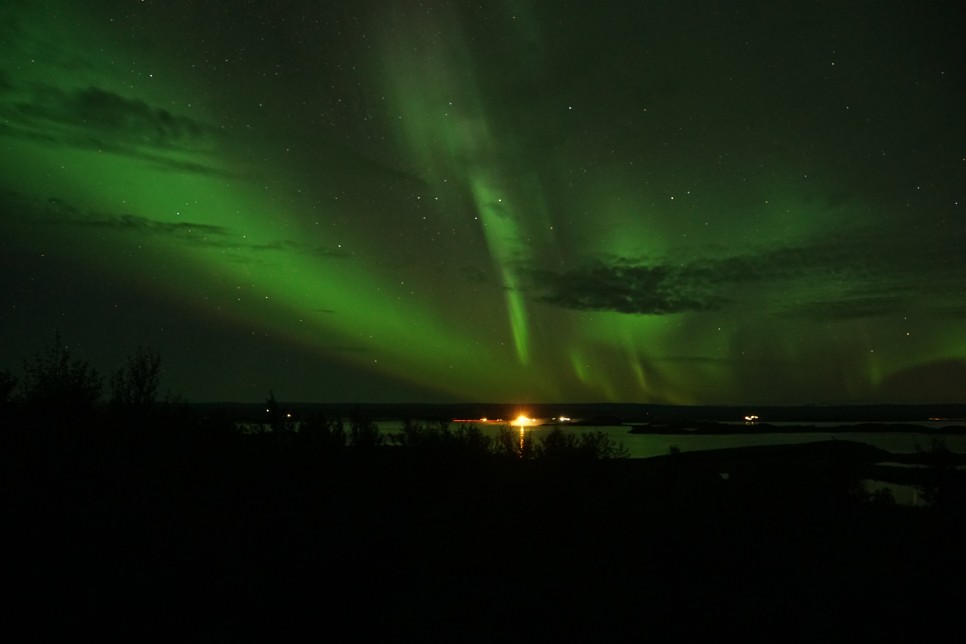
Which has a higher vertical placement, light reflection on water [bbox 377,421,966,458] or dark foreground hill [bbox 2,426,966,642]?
light reflection on water [bbox 377,421,966,458]

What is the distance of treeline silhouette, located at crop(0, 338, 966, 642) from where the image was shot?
307 inches

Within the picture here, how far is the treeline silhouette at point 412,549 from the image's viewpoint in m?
7.80

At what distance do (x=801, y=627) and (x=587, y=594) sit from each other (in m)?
2.70

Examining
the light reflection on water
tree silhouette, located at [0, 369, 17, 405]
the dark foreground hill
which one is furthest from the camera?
the light reflection on water

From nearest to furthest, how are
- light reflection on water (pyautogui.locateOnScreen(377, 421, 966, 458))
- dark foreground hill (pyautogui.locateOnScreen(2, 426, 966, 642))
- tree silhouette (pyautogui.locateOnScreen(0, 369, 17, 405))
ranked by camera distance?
dark foreground hill (pyautogui.locateOnScreen(2, 426, 966, 642)), tree silhouette (pyautogui.locateOnScreen(0, 369, 17, 405)), light reflection on water (pyautogui.locateOnScreen(377, 421, 966, 458))

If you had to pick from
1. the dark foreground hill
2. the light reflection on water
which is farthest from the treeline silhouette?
the light reflection on water

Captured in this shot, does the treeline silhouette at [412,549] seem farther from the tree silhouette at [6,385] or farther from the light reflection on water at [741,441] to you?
the light reflection on water at [741,441]

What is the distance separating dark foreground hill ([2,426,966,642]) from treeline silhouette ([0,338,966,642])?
0.12 feet

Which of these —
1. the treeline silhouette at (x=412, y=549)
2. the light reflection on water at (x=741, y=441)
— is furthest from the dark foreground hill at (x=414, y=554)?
the light reflection on water at (x=741, y=441)

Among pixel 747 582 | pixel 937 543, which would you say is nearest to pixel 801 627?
pixel 747 582

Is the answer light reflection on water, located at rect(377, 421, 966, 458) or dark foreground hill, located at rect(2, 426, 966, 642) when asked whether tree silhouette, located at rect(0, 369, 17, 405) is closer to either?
dark foreground hill, located at rect(2, 426, 966, 642)

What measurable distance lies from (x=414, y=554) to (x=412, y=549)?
0.11 metres

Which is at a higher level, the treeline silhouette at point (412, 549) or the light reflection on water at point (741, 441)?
the light reflection on water at point (741, 441)

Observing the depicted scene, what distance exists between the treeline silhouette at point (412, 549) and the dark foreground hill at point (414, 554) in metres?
0.04
